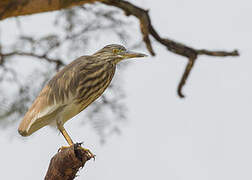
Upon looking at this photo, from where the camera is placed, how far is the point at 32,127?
4.17 m

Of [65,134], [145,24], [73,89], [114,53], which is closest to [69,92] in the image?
[73,89]

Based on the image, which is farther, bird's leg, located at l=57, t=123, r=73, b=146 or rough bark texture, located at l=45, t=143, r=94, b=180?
bird's leg, located at l=57, t=123, r=73, b=146

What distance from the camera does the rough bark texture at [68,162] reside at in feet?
11.4

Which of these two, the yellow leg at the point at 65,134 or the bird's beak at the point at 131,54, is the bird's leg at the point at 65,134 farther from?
the bird's beak at the point at 131,54

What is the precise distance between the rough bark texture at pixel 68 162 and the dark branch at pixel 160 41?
1.75m

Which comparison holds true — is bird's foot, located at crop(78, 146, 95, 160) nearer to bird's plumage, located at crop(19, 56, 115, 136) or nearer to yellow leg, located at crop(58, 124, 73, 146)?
yellow leg, located at crop(58, 124, 73, 146)

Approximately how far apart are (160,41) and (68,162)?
206 cm

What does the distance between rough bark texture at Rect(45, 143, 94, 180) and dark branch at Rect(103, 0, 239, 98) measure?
69.0 inches

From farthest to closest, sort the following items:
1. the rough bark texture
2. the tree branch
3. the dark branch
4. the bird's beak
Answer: the dark branch < the bird's beak < the tree branch < the rough bark texture

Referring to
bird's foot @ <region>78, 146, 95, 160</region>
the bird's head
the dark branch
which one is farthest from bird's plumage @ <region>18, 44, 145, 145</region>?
bird's foot @ <region>78, 146, 95, 160</region>

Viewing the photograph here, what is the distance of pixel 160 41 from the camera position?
5215 mm

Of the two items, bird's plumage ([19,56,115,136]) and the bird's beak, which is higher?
the bird's beak

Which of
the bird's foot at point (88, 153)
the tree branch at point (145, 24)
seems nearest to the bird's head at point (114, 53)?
the tree branch at point (145, 24)

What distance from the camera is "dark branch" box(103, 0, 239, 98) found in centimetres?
493
